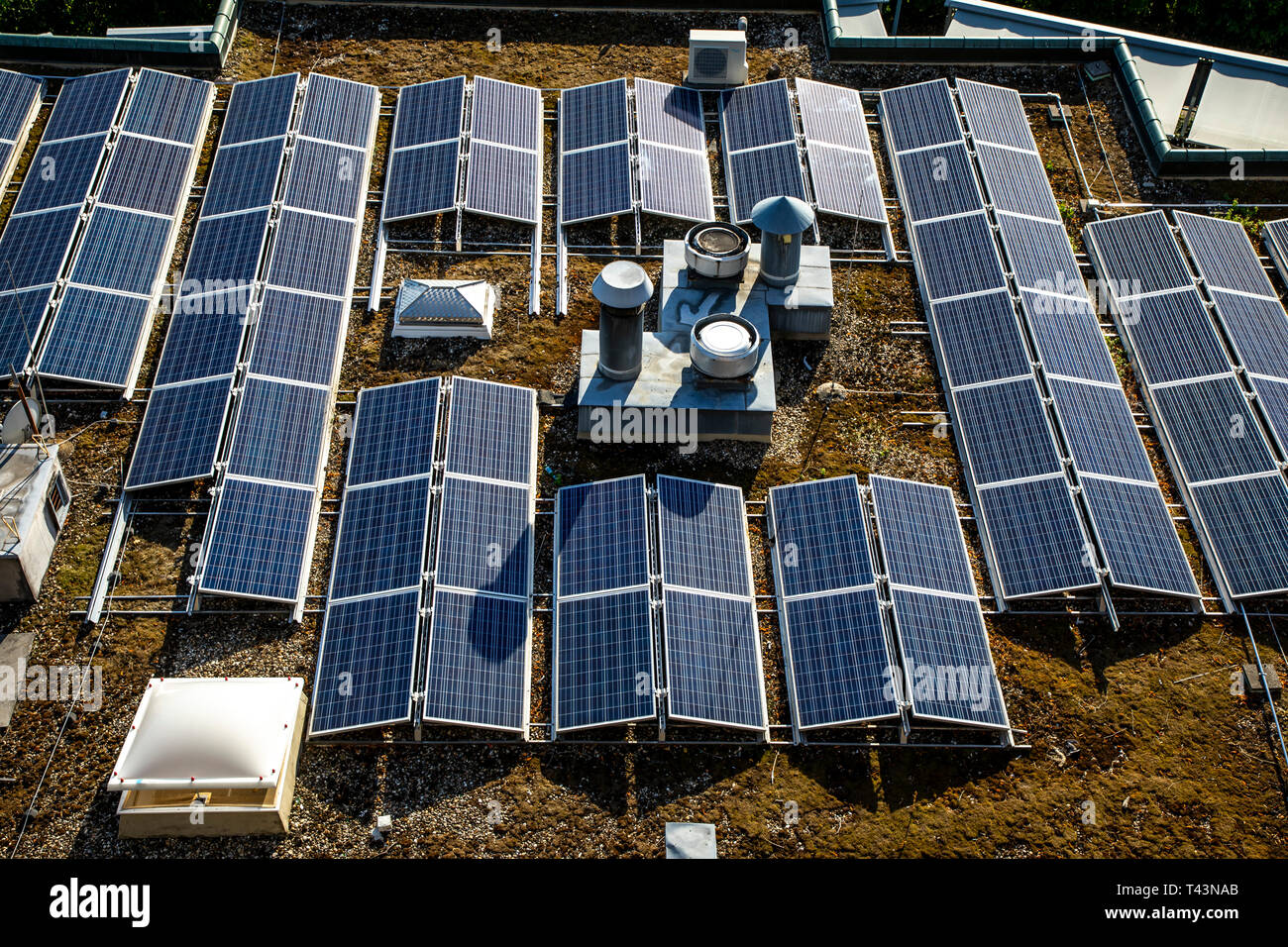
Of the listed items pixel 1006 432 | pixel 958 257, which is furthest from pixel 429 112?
pixel 1006 432

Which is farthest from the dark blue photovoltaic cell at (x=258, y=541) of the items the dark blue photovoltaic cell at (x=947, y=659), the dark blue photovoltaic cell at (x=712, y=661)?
the dark blue photovoltaic cell at (x=947, y=659)

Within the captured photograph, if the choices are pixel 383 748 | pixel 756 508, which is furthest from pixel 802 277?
pixel 383 748

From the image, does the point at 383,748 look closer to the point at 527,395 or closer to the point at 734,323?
the point at 527,395

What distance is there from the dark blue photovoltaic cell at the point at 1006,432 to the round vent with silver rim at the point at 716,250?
6292mm

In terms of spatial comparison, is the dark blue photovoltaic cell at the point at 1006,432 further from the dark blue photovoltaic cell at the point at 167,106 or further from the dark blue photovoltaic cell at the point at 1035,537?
the dark blue photovoltaic cell at the point at 167,106

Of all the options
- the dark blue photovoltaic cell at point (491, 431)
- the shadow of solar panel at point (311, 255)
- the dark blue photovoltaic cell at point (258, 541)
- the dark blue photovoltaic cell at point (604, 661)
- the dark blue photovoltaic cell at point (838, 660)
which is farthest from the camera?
the shadow of solar panel at point (311, 255)

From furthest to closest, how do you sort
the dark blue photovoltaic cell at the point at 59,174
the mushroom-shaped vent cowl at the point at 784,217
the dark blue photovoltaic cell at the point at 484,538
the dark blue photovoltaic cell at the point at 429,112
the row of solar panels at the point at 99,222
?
the dark blue photovoltaic cell at the point at 429,112 < the dark blue photovoltaic cell at the point at 59,174 < the mushroom-shaped vent cowl at the point at 784,217 < the row of solar panels at the point at 99,222 < the dark blue photovoltaic cell at the point at 484,538

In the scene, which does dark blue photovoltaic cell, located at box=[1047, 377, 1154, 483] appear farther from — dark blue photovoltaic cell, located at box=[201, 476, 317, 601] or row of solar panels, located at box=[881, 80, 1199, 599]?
dark blue photovoltaic cell, located at box=[201, 476, 317, 601]

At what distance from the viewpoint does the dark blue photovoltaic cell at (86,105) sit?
107ft

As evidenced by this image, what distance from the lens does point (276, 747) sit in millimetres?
20953

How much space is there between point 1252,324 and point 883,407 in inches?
388

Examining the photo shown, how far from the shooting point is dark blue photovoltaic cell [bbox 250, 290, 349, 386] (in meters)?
27.2

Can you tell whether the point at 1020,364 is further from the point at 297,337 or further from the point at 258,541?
the point at 258,541

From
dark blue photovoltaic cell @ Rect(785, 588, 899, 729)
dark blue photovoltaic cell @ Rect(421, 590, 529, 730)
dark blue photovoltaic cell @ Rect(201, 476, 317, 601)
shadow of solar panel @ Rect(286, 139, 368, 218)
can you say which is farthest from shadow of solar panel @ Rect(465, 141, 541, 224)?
dark blue photovoltaic cell @ Rect(785, 588, 899, 729)
